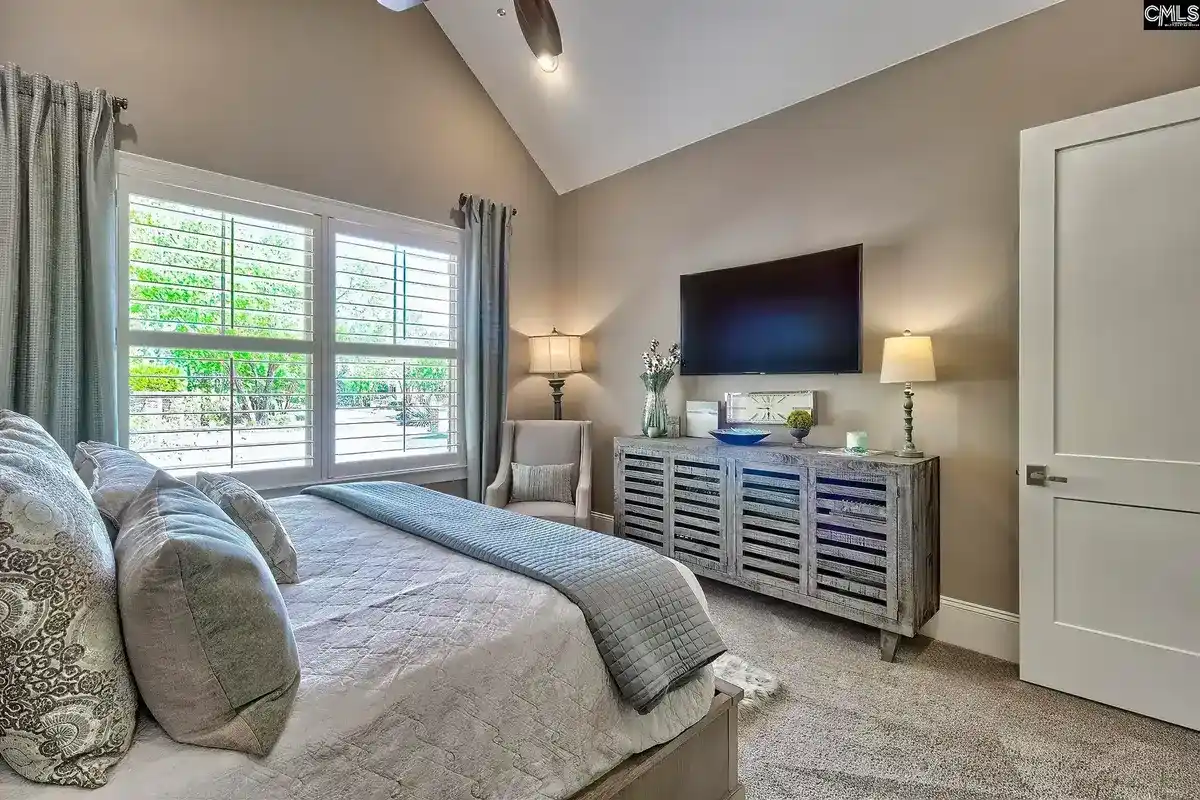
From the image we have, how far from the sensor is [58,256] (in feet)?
7.89

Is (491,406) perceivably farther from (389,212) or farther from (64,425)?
(64,425)

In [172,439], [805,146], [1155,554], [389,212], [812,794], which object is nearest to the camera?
[812,794]

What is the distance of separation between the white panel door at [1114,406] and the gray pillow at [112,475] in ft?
9.67

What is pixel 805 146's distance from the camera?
3.16 m

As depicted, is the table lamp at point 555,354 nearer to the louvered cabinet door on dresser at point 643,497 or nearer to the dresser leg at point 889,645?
the louvered cabinet door on dresser at point 643,497

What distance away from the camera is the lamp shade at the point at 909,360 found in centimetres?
253

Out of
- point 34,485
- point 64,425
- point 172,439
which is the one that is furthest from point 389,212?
point 34,485

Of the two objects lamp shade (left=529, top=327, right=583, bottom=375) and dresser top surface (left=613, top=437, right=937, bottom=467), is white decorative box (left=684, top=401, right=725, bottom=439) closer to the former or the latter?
dresser top surface (left=613, top=437, right=937, bottom=467)

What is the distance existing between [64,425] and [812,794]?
125 inches

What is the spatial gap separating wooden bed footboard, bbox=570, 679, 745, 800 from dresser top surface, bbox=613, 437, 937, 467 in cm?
135

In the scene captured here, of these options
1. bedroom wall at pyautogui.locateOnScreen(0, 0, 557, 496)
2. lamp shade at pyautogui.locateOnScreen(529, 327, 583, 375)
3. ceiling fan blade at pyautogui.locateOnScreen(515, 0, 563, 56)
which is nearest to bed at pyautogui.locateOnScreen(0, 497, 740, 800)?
ceiling fan blade at pyautogui.locateOnScreen(515, 0, 563, 56)

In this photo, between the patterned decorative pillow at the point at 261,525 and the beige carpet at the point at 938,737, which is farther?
the beige carpet at the point at 938,737

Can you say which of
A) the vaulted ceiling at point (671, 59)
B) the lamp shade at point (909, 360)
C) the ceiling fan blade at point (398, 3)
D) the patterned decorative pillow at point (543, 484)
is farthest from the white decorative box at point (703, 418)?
the ceiling fan blade at point (398, 3)

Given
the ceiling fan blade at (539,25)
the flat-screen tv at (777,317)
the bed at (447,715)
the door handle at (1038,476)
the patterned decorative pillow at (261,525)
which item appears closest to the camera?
the bed at (447,715)
